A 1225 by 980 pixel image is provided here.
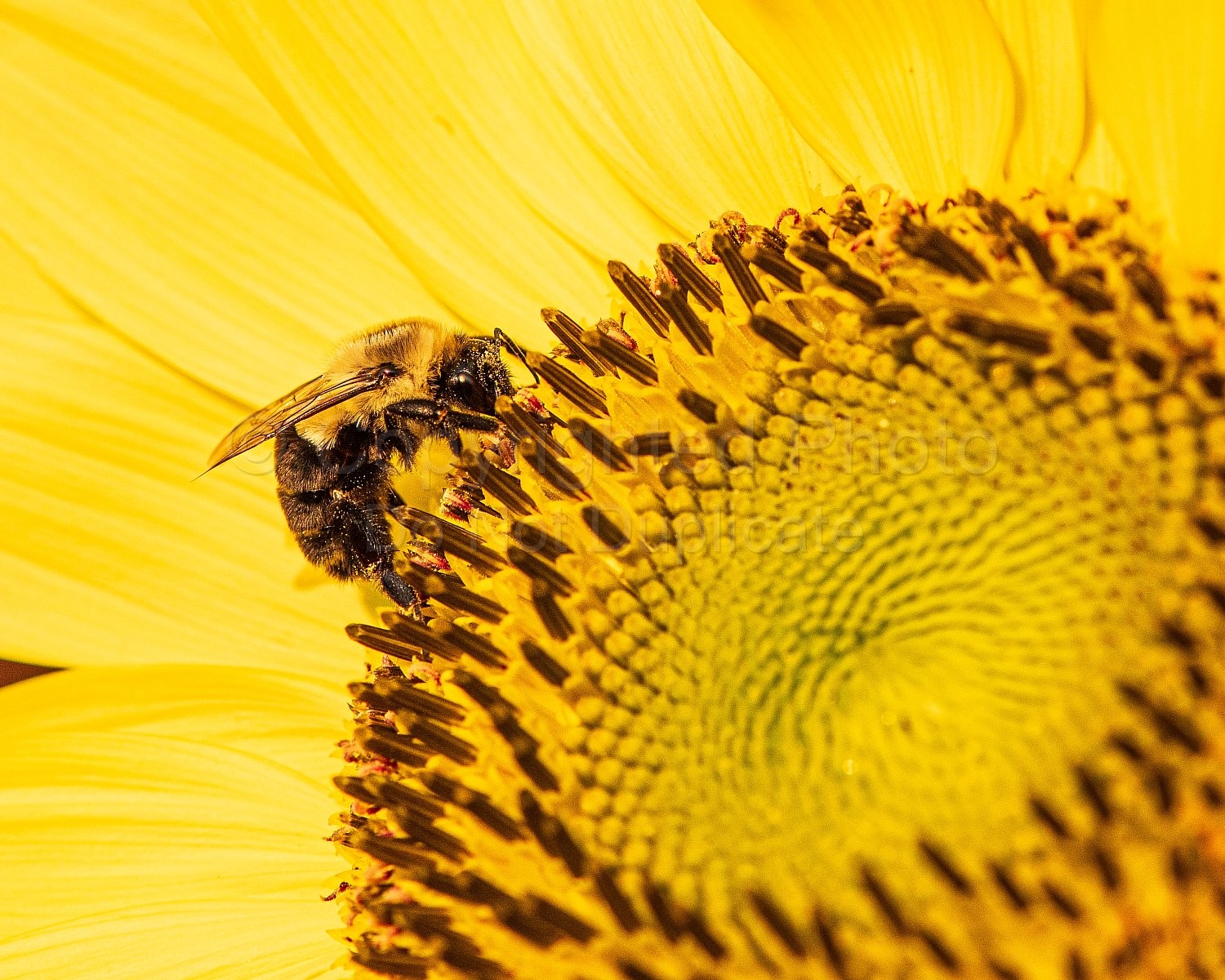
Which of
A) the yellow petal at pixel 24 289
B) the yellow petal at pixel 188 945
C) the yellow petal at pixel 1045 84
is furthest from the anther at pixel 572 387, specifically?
the yellow petal at pixel 24 289

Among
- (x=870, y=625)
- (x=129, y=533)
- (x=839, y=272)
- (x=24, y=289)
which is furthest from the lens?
(x=24, y=289)

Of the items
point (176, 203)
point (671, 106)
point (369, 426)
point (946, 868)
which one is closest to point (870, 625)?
point (946, 868)

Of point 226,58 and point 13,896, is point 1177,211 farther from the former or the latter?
point 13,896

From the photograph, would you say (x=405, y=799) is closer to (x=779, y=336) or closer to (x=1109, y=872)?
(x=779, y=336)

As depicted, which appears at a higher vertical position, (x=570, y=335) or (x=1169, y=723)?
(x=570, y=335)

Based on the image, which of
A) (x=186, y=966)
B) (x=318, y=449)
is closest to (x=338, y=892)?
(x=186, y=966)

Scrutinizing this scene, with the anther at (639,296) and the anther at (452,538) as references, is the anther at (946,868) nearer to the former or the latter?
the anther at (452,538)
